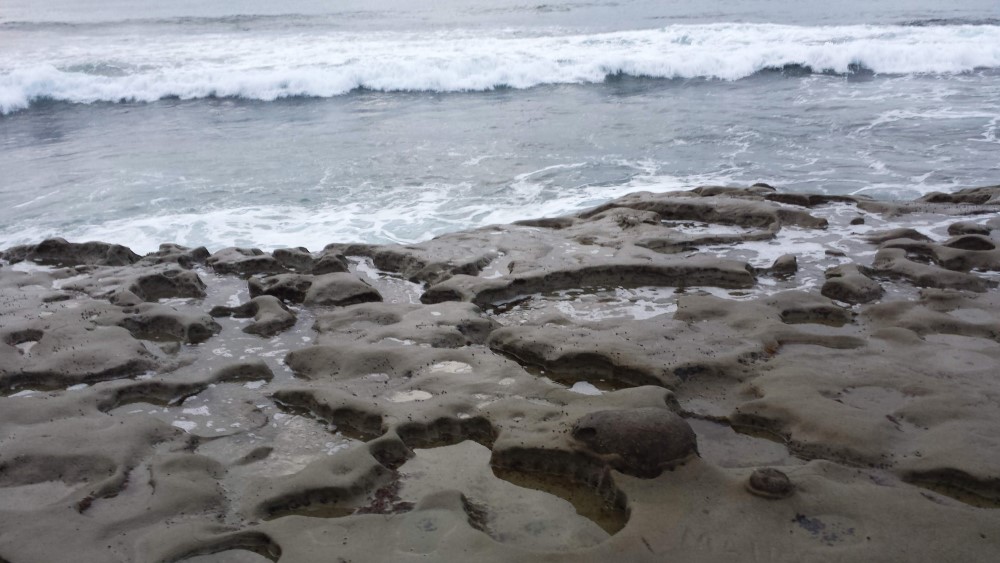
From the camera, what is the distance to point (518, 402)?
3865mm

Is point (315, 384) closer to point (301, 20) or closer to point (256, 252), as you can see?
point (256, 252)

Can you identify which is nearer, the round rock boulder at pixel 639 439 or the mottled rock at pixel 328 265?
the round rock boulder at pixel 639 439

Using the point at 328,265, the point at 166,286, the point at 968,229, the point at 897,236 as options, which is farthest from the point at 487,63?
the point at 166,286

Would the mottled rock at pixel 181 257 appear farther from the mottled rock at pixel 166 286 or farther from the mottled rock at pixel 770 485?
the mottled rock at pixel 770 485

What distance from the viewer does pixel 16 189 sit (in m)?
10.8

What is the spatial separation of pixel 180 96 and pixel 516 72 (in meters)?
8.06

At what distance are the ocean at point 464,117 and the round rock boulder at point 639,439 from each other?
17.1 ft

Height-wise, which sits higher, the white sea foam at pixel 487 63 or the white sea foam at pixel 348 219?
the white sea foam at pixel 487 63

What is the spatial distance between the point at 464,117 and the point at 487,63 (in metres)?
4.67

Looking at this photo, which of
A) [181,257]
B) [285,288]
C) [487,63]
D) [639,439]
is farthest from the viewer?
[487,63]

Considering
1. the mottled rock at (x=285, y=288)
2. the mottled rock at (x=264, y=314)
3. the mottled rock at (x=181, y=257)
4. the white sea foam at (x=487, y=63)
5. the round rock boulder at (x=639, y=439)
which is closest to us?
the round rock boulder at (x=639, y=439)

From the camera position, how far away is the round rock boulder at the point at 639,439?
319 cm

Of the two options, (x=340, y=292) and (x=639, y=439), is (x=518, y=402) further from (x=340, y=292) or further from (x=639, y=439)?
(x=340, y=292)

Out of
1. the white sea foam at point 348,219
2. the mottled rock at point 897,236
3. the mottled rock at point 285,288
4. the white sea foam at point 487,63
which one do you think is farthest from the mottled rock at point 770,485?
the white sea foam at point 487,63
